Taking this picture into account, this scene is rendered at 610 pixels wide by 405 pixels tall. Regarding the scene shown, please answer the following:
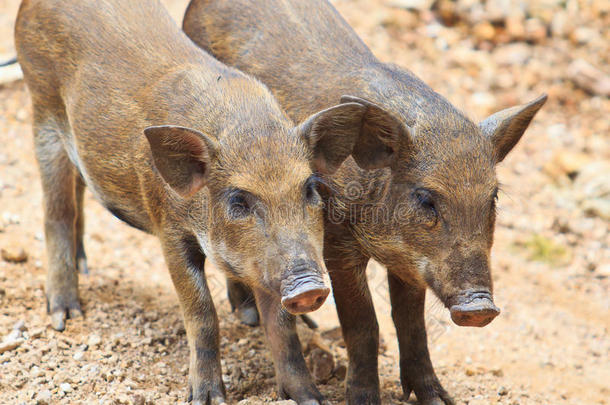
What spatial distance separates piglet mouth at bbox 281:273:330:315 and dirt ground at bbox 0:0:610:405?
1.10 metres

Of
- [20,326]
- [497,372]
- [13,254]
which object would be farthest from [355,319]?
[13,254]

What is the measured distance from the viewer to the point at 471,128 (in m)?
4.53

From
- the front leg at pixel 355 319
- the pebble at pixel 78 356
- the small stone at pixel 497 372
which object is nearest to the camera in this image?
the front leg at pixel 355 319

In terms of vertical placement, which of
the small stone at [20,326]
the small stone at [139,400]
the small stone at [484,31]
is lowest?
the small stone at [20,326]

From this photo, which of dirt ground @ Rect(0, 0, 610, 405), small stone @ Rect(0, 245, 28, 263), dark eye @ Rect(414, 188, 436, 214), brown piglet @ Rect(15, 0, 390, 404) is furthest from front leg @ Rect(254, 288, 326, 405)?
small stone @ Rect(0, 245, 28, 263)

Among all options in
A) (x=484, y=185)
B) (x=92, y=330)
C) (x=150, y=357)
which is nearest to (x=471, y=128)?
(x=484, y=185)

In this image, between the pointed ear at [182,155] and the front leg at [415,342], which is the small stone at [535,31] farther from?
the pointed ear at [182,155]

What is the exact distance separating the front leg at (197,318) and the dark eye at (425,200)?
1.31 meters

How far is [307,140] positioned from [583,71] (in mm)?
7482

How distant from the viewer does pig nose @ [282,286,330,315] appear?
3.80m

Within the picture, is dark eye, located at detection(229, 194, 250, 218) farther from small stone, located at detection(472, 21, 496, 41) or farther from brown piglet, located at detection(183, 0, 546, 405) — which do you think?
small stone, located at detection(472, 21, 496, 41)

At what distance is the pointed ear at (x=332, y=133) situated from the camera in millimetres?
4375

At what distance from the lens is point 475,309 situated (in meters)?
4.00

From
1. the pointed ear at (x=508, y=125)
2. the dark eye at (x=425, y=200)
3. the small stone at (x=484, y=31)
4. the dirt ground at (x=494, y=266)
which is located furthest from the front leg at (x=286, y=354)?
the small stone at (x=484, y=31)
